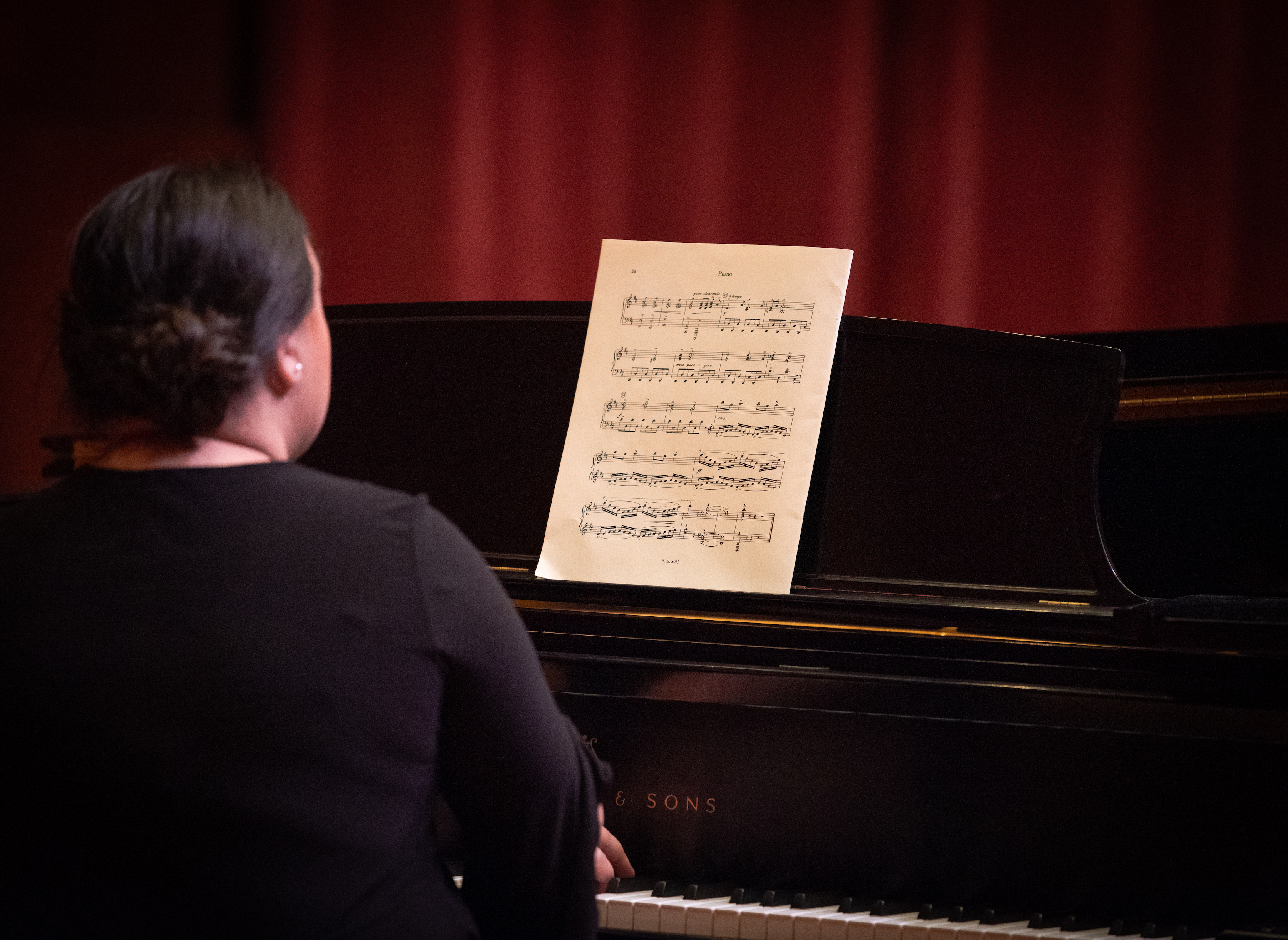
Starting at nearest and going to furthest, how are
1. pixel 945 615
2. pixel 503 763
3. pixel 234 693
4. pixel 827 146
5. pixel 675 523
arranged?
pixel 234 693 → pixel 503 763 → pixel 945 615 → pixel 675 523 → pixel 827 146

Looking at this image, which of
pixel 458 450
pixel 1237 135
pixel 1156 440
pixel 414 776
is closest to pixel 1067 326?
pixel 1237 135

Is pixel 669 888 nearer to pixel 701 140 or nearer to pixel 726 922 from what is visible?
pixel 726 922

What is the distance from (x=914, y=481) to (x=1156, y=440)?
0.57m

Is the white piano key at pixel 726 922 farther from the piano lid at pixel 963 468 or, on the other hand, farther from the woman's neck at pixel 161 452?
the woman's neck at pixel 161 452

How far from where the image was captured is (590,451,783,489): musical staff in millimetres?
1383

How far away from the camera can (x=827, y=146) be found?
2811 mm

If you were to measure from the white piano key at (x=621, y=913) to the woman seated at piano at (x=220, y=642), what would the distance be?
0.30m

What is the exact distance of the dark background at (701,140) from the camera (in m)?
2.64

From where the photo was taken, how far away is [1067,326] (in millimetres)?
2736

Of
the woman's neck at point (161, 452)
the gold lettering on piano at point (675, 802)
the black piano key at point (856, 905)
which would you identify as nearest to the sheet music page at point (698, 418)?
the gold lettering on piano at point (675, 802)

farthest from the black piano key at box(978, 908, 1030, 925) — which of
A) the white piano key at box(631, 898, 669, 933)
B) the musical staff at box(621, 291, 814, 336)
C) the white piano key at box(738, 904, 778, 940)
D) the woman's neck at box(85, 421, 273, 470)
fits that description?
the woman's neck at box(85, 421, 273, 470)

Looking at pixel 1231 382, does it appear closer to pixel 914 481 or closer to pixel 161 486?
pixel 914 481

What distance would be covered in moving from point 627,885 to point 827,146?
6.80ft

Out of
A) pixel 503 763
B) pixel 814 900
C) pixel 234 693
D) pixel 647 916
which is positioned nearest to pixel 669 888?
pixel 647 916
